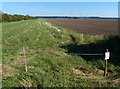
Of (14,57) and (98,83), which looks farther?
(14,57)

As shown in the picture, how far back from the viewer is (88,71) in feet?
23.6

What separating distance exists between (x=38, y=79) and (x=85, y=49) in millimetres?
5955

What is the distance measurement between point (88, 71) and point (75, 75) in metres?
0.77

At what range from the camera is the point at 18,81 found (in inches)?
232

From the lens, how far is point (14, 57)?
934 centimetres

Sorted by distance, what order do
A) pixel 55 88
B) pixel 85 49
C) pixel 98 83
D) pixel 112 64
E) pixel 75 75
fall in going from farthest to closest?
pixel 85 49 < pixel 112 64 < pixel 75 75 < pixel 98 83 < pixel 55 88

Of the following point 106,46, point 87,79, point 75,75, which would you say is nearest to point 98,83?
point 87,79

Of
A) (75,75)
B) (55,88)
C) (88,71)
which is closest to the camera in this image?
(55,88)

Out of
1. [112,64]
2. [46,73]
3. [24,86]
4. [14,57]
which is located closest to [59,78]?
[46,73]

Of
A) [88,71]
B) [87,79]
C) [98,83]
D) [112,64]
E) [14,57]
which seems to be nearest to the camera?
[98,83]

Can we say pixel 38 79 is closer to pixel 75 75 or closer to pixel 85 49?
pixel 75 75

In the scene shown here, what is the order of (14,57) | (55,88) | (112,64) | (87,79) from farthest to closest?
(14,57) < (112,64) < (87,79) < (55,88)

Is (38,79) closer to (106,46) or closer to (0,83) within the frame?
(0,83)

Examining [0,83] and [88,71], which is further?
[88,71]
